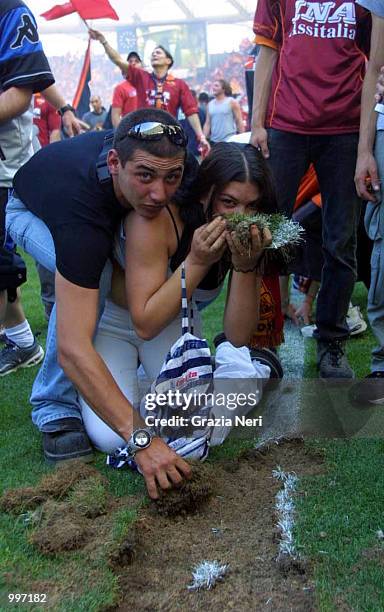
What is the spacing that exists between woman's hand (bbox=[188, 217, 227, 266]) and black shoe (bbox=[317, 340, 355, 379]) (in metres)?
1.34

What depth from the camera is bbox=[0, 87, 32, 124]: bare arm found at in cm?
365

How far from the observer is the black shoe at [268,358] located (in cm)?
350

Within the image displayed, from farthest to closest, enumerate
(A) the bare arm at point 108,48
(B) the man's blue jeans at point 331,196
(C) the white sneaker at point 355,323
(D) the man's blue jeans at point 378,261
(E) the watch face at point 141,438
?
(A) the bare arm at point 108,48, (C) the white sneaker at point 355,323, (B) the man's blue jeans at point 331,196, (D) the man's blue jeans at point 378,261, (E) the watch face at point 141,438

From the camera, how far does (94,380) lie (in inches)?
96.7

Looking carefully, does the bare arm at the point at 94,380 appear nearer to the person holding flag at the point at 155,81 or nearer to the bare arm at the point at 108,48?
the person holding flag at the point at 155,81

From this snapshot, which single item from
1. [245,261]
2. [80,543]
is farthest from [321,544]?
[245,261]

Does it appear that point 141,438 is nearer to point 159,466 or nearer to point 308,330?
point 159,466

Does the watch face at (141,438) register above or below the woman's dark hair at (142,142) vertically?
below

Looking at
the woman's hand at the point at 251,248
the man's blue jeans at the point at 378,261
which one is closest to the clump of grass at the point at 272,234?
the woman's hand at the point at 251,248

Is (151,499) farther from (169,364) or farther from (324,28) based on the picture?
(324,28)

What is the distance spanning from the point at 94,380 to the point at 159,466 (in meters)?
0.35

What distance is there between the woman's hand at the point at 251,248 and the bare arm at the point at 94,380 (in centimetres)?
49

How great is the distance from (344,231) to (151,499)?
1.79 metres

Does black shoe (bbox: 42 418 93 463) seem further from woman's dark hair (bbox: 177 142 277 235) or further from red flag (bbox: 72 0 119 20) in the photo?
red flag (bbox: 72 0 119 20)
